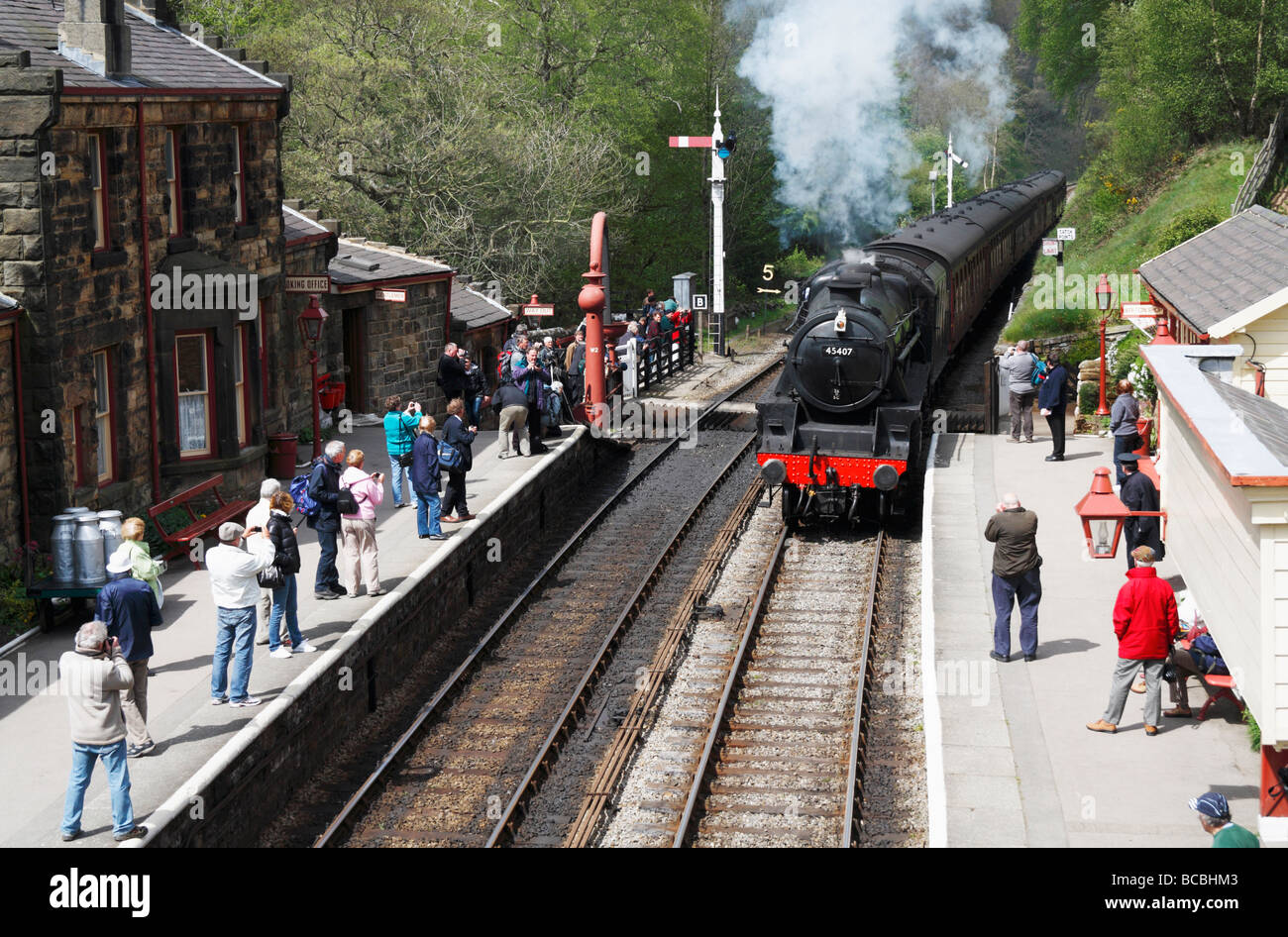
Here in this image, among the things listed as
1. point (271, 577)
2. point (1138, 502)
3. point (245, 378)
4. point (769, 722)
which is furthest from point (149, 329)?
point (1138, 502)

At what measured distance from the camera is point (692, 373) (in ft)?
101

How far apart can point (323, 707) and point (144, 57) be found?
842 centimetres

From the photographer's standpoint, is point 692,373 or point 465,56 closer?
point 692,373

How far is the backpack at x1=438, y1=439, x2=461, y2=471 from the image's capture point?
16453 millimetres

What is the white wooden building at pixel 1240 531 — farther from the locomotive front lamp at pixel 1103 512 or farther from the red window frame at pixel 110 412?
the red window frame at pixel 110 412

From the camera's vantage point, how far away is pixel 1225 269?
16.0 m

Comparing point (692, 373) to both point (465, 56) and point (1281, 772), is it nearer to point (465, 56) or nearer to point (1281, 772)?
point (465, 56)

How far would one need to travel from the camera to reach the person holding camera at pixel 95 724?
8883 millimetres

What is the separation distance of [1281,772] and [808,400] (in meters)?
10.0

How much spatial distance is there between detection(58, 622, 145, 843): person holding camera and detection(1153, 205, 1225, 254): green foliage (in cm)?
2391

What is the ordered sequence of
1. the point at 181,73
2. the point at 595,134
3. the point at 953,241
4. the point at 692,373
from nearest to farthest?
the point at 181,73 → the point at 953,241 → the point at 692,373 → the point at 595,134

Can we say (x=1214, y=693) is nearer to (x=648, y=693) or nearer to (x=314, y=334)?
(x=648, y=693)

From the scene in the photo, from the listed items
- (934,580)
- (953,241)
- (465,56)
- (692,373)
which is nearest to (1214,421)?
(934,580)

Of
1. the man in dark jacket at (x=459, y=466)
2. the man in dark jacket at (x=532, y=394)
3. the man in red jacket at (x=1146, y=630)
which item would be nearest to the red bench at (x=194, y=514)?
the man in dark jacket at (x=459, y=466)
